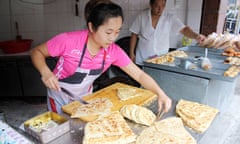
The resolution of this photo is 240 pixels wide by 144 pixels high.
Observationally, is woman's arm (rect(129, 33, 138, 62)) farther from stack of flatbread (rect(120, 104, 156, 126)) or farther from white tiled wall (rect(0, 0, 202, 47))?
stack of flatbread (rect(120, 104, 156, 126))

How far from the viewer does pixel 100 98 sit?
1.38m

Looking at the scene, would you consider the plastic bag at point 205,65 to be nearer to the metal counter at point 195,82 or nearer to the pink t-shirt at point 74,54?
the metal counter at point 195,82

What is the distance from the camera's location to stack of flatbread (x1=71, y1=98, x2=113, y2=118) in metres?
1.18

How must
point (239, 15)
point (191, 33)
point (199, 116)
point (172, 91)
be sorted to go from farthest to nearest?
point (239, 15), point (191, 33), point (172, 91), point (199, 116)

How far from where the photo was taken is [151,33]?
8.30 feet

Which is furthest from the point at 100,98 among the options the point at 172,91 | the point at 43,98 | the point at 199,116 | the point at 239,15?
the point at 239,15

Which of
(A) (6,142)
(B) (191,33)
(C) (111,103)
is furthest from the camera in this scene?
(B) (191,33)

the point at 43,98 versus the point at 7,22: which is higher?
the point at 7,22

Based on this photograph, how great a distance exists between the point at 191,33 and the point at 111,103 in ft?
5.91

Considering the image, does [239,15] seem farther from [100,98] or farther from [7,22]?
[7,22]

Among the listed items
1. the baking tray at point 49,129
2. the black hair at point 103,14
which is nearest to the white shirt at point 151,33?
the black hair at point 103,14

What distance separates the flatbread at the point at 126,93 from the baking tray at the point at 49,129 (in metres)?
0.45

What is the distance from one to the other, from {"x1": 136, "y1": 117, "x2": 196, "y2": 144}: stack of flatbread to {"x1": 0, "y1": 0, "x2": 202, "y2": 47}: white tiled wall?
2526mm

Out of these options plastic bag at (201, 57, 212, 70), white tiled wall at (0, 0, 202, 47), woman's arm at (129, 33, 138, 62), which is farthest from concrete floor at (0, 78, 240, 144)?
woman's arm at (129, 33, 138, 62)
